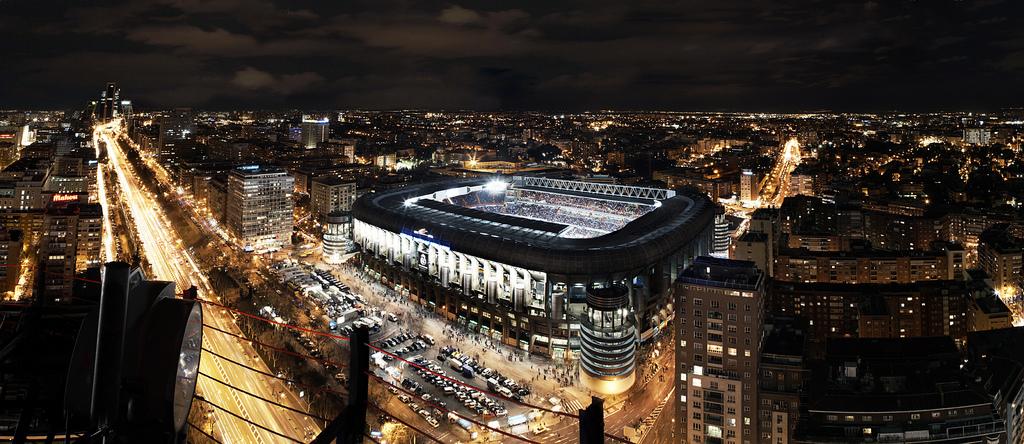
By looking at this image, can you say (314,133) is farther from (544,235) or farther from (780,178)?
(544,235)

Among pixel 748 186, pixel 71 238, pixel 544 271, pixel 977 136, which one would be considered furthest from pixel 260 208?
pixel 977 136

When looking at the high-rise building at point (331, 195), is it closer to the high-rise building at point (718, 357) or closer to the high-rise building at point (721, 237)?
the high-rise building at point (721, 237)

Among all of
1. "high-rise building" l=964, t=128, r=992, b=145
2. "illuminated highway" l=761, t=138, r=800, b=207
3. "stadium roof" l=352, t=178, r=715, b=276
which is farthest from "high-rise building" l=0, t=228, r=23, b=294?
"high-rise building" l=964, t=128, r=992, b=145

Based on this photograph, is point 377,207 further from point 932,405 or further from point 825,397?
point 932,405

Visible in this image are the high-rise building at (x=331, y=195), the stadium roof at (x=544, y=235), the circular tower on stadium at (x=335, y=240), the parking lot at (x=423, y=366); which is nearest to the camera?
the parking lot at (x=423, y=366)

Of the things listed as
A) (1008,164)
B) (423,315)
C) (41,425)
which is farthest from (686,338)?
(1008,164)

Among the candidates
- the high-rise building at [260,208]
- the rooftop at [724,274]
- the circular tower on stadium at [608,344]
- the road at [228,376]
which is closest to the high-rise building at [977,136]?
the rooftop at [724,274]

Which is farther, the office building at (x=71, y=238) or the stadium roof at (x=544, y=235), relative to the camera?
the office building at (x=71, y=238)
